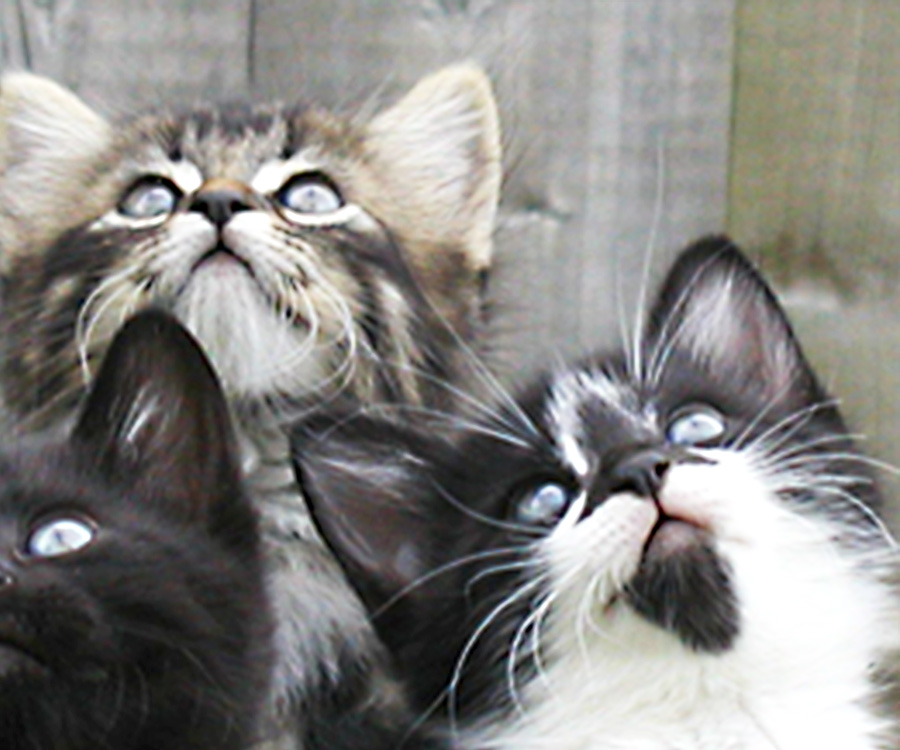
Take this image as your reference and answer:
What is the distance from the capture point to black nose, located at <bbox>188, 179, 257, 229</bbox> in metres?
2.11

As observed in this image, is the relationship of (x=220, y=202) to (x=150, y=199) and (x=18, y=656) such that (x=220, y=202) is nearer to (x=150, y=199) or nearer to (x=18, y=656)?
(x=150, y=199)

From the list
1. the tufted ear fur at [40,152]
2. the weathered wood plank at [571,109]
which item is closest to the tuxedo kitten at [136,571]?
the tufted ear fur at [40,152]

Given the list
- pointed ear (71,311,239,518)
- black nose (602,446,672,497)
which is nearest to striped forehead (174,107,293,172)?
pointed ear (71,311,239,518)

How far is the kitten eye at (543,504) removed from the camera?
6.16ft

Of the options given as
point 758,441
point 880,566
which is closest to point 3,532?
point 758,441

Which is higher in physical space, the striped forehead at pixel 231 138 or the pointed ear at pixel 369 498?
the striped forehead at pixel 231 138

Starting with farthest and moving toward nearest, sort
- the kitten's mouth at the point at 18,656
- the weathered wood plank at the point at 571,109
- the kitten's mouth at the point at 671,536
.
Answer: the weathered wood plank at the point at 571,109 < the kitten's mouth at the point at 671,536 < the kitten's mouth at the point at 18,656

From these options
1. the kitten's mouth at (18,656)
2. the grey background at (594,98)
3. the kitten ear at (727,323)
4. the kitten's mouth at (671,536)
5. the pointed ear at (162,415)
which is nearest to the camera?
the kitten's mouth at (18,656)

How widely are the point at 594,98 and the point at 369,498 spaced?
2.79 feet

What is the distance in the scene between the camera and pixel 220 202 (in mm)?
2123

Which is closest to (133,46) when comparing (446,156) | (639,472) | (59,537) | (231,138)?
(231,138)

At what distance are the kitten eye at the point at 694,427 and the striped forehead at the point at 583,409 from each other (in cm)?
3

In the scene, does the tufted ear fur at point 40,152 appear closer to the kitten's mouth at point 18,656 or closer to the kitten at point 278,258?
the kitten at point 278,258

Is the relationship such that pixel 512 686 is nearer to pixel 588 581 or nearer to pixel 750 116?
pixel 588 581
